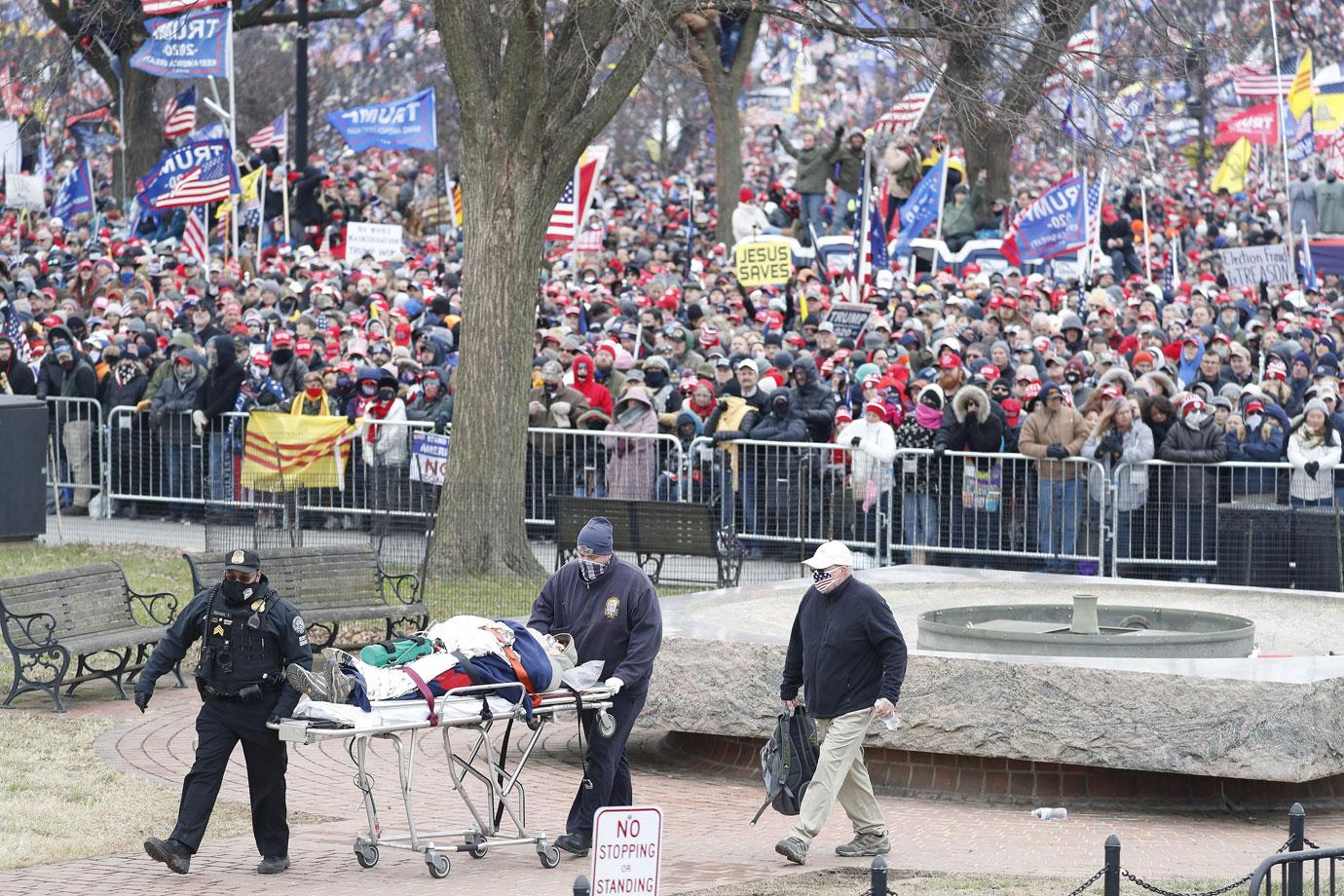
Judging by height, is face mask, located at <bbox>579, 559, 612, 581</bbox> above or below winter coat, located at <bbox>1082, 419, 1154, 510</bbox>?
below

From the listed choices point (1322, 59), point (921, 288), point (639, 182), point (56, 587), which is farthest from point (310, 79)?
point (56, 587)

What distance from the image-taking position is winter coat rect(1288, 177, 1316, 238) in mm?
33656

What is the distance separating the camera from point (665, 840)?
10328mm

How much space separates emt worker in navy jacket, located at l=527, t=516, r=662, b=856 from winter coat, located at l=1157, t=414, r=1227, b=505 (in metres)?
8.65

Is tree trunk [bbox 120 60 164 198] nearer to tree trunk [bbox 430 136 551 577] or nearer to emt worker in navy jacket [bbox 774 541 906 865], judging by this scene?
tree trunk [bbox 430 136 551 577]

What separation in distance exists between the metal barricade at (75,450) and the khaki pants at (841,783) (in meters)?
13.3

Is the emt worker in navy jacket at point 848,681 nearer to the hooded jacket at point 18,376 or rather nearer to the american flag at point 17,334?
the hooded jacket at point 18,376

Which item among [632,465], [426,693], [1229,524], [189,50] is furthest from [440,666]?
[189,50]

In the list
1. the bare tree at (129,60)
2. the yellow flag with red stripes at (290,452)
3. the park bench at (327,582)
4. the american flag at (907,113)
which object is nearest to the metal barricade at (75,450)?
the yellow flag with red stripes at (290,452)

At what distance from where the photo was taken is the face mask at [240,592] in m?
9.59

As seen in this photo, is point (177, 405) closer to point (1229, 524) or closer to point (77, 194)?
point (1229, 524)

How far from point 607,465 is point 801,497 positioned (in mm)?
1935

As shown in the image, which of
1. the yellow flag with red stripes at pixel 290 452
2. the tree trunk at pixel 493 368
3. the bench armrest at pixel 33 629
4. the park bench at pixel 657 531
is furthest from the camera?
the yellow flag with red stripes at pixel 290 452

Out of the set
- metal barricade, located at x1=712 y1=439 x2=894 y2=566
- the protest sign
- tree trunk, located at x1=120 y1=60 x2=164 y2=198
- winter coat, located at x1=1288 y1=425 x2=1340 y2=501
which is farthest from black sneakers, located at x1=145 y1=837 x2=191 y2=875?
tree trunk, located at x1=120 y1=60 x2=164 y2=198
